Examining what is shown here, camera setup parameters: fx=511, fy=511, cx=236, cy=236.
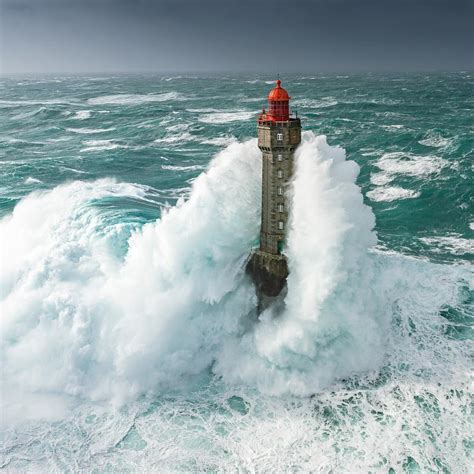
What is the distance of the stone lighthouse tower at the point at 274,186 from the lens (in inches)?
800

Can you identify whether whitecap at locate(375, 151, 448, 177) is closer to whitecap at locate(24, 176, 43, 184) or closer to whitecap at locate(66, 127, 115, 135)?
whitecap at locate(24, 176, 43, 184)

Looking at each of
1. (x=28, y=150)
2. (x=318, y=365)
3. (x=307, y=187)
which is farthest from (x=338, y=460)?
(x=28, y=150)

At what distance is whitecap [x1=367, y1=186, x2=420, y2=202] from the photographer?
38594mm

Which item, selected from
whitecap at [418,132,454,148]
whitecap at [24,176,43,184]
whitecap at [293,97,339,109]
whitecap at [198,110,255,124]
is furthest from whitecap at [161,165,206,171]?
whitecap at [293,97,339,109]

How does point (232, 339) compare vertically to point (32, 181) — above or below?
below

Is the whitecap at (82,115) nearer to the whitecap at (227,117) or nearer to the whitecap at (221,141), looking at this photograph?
the whitecap at (227,117)

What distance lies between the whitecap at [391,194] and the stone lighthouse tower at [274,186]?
60.5 feet

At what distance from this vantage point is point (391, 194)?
39.3 m

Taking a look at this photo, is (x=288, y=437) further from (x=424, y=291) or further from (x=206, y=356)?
(x=424, y=291)

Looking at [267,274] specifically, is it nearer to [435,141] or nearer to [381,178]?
[381,178]

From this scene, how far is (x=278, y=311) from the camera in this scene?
22.5 meters

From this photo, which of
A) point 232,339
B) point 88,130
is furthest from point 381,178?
point 88,130

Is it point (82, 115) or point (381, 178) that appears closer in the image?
point (381, 178)

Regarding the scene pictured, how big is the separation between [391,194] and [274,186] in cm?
2054
